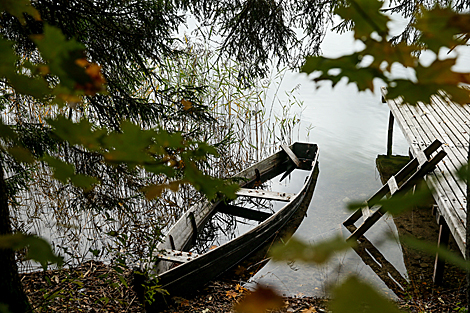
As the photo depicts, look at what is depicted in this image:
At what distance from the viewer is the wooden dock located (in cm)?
361

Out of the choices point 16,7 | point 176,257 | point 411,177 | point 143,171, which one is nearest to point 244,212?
point 143,171

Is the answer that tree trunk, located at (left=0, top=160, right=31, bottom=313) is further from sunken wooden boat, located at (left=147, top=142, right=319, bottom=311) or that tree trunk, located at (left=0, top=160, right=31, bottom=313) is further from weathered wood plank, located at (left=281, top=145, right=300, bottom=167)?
weathered wood plank, located at (left=281, top=145, right=300, bottom=167)

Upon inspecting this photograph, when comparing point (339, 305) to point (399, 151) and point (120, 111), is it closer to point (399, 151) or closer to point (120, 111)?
point (120, 111)

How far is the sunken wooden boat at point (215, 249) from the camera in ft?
12.5

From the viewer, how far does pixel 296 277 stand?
4.82 m

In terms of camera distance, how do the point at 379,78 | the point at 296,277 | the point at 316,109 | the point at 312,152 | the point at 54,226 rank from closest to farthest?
1. the point at 379,78
2. the point at 296,277
3. the point at 54,226
4. the point at 312,152
5. the point at 316,109

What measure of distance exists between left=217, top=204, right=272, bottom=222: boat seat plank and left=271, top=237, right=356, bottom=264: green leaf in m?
6.06

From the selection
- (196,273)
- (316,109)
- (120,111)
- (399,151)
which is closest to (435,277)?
(196,273)

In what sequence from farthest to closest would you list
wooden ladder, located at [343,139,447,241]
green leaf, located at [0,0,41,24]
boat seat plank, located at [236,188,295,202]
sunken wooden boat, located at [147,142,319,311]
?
1. boat seat plank, located at [236,188,295,202]
2. wooden ladder, located at [343,139,447,241]
3. sunken wooden boat, located at [147,142,319,311]
4. green leaf, located at [0,0,41,24]

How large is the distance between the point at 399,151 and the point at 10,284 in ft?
33.1

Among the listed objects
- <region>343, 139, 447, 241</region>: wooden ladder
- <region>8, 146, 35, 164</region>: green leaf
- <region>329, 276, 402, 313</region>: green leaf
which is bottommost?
<region>343, 139, 447, 241</region>: wooden ladder

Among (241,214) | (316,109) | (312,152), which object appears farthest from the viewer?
(316,109)

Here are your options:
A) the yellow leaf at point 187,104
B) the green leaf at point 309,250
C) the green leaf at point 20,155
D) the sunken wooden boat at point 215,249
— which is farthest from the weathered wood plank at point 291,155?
the green leaf at point 309,250

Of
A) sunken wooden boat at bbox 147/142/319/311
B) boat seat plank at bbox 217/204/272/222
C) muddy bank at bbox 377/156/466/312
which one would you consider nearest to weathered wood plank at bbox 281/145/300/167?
sunken wooden boat at bbox 147/142/319/311
